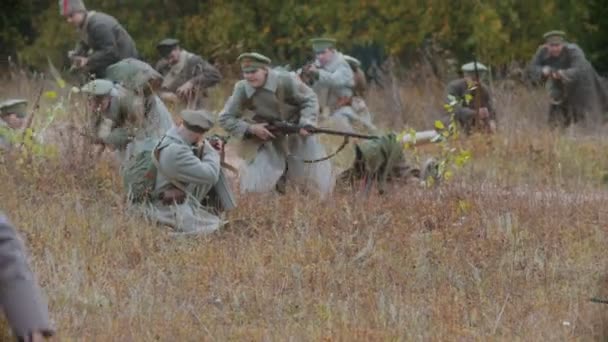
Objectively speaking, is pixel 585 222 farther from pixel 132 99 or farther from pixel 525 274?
pixel 132 99

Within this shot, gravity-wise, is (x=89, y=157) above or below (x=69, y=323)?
below

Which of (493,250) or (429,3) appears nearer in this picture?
(493,250)

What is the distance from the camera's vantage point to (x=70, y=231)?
9695 mm

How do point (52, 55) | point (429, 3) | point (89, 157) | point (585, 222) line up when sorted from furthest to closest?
point (52, 55)
point (429, 3)
point (89, 157)
point (585, 222)

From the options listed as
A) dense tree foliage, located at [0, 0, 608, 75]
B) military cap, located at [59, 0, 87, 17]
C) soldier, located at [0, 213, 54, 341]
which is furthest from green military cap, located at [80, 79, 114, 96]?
dense tree foliage, located at [0, 0, 608, 75]

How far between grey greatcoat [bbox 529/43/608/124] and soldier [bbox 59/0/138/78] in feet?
22.6

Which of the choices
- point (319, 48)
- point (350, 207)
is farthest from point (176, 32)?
point (350, 207)

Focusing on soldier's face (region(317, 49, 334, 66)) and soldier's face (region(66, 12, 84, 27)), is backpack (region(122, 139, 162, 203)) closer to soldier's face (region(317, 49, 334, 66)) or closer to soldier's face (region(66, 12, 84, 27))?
soldier's face (region(66, 12, 84, 27))

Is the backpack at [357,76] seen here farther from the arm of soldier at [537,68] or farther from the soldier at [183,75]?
the arm of soldier at [537,68]

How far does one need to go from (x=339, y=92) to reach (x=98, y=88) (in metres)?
6.21

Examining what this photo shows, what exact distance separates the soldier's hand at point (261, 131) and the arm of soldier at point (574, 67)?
846 cm

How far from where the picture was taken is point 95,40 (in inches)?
589

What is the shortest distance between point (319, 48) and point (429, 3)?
8393mm

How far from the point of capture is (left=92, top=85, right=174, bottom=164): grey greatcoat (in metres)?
11.7
